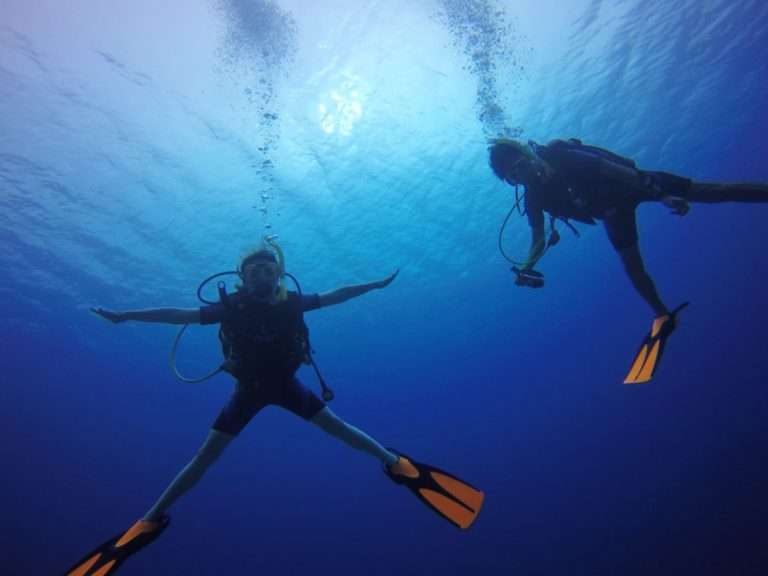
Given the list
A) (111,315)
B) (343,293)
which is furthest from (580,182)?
(111,315)

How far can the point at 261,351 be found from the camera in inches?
183

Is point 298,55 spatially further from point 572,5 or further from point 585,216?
point 585,216

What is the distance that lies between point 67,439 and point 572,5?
53.3 meters

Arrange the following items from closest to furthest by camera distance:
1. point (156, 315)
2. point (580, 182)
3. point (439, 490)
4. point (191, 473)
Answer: point (156, 315)
point (191, 473)
point (439, 490)
point (580, 182)

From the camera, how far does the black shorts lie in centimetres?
484

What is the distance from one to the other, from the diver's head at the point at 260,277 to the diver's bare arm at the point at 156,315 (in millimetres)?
614

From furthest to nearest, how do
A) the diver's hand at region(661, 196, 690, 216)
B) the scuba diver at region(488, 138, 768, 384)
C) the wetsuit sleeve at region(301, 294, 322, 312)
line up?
the scuba diver at region(488, 138, 768, 384)
the wetsuit sleeve at region(301, 294, 322, 312)
the diver's hand at region(661, 196, 690, 216)

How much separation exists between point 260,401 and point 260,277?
1469 mm

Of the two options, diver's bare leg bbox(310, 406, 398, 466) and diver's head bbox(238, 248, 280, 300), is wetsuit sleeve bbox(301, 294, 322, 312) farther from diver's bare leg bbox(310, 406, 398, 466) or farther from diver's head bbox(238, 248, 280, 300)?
diver's bare leg bbox(310, 406, 398, 466)

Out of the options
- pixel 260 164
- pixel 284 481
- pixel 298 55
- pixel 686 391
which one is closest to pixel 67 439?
pixel 284 481

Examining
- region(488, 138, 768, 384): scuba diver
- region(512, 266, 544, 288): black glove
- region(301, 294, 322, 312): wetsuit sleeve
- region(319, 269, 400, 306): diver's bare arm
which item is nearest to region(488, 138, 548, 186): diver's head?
region(488, 138, 768, 384): scuba diver

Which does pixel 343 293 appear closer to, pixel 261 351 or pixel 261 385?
pixel 261 351

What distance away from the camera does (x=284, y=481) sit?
5334cm

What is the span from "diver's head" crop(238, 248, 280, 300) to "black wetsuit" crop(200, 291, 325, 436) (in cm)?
11
